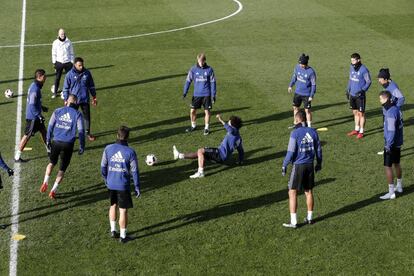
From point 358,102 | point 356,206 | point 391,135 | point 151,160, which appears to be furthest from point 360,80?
point 151,160

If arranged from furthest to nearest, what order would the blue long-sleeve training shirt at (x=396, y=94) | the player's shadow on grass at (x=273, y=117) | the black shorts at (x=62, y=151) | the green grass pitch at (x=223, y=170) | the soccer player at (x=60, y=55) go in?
the soccer player at (x=60, y=55) < the player's shadow on grass at (x=273, y=117) < the blue long-sleeve training shirt at (x=396, y=94) < the black shorts at (x=62, y=151) < the green grass pitch at (x=223, y=170)

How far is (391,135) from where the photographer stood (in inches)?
558

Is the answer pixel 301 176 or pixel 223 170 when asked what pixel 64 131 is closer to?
pixel 223 170

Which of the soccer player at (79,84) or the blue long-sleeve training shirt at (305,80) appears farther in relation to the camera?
the blue long-sleeve training shirt at (305,80)

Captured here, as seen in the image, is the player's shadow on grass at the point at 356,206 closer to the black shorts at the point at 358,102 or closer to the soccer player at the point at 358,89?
the soccer player at the point at 358,89

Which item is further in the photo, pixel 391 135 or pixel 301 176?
pixel 391 135

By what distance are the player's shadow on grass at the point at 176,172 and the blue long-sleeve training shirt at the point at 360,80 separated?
12.0 ft

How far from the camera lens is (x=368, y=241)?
12.6m

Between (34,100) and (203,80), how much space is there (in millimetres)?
5036

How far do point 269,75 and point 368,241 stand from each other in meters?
13.8

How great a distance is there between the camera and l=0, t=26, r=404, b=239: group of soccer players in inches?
490

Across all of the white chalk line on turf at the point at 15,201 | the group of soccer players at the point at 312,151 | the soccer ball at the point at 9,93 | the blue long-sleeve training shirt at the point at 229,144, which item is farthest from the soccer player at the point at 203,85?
the soccer ball at the point at 9,93

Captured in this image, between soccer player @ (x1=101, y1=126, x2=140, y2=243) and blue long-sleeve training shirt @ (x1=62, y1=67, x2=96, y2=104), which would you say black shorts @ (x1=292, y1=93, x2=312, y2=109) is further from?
soccer player @ (x1=101, y1=126, x2=140, y2=243)

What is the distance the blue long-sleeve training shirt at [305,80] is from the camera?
63.1ft
